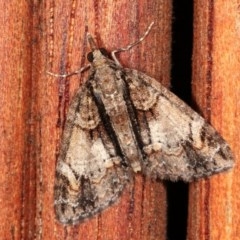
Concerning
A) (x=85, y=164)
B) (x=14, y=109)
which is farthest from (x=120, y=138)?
(x=14, y=109)

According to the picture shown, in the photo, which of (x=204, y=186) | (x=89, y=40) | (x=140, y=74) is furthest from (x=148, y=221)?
(x=89, y=40)

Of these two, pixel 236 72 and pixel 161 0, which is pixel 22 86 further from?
pixel 236 72

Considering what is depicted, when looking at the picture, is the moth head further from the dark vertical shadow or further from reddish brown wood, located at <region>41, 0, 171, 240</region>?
the dark vertical shadow

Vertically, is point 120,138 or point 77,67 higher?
point 77,67

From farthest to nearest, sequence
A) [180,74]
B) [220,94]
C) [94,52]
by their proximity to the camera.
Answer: [180,74] → [94,52] → [220,94]

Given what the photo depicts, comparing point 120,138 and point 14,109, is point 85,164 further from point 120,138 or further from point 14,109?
point 14,109

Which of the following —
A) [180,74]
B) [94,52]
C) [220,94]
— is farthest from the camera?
[180,74]

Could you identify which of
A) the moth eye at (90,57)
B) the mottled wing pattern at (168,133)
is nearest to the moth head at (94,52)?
the moth eye at (90,57)
